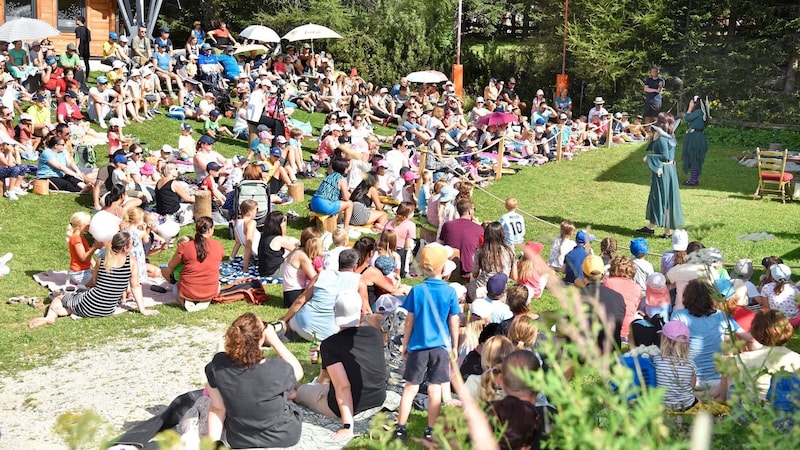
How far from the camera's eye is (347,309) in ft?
22.6

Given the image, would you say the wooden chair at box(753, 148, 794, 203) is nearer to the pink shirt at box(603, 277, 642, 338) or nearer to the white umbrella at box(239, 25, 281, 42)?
the pink shirt at box(603, 277, 642, 338)

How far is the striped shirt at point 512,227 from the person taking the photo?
11.7m

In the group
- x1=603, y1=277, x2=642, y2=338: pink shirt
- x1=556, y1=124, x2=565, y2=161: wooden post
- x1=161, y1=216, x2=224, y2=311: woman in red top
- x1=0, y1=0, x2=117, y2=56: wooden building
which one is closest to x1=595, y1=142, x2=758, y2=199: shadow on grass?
x1=556, y1=124, x2=565, y2=161: wooden post

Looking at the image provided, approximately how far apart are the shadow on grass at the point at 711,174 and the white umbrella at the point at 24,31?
12.5m

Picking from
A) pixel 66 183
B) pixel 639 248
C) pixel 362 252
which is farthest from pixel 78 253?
pixel 639 248

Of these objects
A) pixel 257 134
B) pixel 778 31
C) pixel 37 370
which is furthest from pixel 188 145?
pixel 778 31

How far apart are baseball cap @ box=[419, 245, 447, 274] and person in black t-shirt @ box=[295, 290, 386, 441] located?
2.31ft

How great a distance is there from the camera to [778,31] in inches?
1005

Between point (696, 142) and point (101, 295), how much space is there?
40.1ft

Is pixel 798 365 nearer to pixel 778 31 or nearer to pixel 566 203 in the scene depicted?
pixel 566 203

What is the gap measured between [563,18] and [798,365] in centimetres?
2285

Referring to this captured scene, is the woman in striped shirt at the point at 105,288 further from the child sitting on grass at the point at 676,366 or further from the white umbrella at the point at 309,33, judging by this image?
the white umbrella at the point at 309,33

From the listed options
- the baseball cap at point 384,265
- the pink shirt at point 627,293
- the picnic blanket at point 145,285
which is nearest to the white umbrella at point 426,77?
the picnic blanket at point 145,285

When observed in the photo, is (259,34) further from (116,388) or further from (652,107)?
(116,388)
